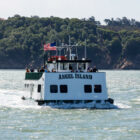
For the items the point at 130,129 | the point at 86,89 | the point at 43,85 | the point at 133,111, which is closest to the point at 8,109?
the point at 43,85

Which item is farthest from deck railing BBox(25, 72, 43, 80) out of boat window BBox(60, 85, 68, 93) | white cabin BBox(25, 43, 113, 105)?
boat window BBox(60, 85, 68, 93)

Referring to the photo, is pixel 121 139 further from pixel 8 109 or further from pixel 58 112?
pixel 8 109

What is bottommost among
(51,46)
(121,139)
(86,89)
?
(121,139)

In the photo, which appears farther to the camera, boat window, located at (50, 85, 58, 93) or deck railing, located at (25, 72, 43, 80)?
deck railing, located at (25, 72, 43, 80)

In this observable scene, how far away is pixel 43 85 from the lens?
42.9m

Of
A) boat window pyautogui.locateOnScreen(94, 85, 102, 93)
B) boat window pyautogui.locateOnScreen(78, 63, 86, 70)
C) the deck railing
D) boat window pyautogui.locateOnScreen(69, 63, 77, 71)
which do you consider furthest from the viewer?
the deck railing

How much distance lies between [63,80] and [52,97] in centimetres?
155

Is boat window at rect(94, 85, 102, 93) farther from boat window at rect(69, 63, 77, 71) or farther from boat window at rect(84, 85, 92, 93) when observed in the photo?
boat window at rect(69, 63, 77, 71)

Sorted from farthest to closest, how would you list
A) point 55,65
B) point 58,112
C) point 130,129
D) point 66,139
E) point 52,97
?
point 55,65 → point 52,97 → point 58,112 → point 130,129 → point 66,139

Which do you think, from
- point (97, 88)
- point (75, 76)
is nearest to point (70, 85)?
point (75, 76)

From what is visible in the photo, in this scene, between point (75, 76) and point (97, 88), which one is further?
point (97, 88)

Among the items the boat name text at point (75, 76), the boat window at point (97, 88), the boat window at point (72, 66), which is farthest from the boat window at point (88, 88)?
the boat window at point (72, 66)

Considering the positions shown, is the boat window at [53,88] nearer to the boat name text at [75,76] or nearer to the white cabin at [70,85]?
the white cabin at [70,85]

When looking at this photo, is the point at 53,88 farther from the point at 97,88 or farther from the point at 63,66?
the point at 97,88
